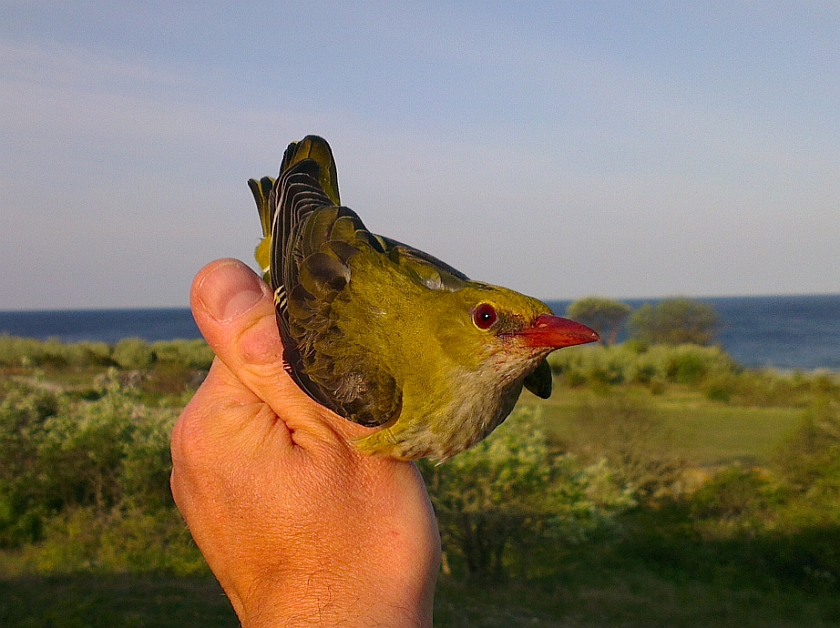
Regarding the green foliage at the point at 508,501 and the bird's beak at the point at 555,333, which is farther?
the green foliage at the point at 508,501

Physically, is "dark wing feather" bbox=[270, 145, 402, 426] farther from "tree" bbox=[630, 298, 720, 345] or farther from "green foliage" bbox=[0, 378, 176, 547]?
"tree" bbox=[630, 298, 720, 345]

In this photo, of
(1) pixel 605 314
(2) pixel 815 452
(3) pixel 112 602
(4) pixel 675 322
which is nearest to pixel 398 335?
(3) pixel 112 602

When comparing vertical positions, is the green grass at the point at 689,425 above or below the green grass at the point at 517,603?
above

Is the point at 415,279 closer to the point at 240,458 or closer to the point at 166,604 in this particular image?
the point at 240,458

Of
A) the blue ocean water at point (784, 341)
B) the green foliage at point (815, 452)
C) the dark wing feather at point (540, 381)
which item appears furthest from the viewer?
the blue ocean water at point (784, 341)

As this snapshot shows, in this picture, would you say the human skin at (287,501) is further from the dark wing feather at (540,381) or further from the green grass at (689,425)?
the green grass at (689,425)

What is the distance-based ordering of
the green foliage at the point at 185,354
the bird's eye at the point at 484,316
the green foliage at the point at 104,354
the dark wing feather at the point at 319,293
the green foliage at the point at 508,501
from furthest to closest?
the green foliage at the point at 104,354, the green foliage at the point at 185,354, the green foliage at the point at 508,501, the dark wing feather at the point at 319,293, the bird's eye at the point at 484,316

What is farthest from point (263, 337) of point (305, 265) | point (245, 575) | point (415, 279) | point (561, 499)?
point (561, 499)

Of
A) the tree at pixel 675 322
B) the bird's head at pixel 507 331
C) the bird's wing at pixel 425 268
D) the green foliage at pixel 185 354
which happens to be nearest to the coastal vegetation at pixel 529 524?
the green foliage at pixel 185 354
